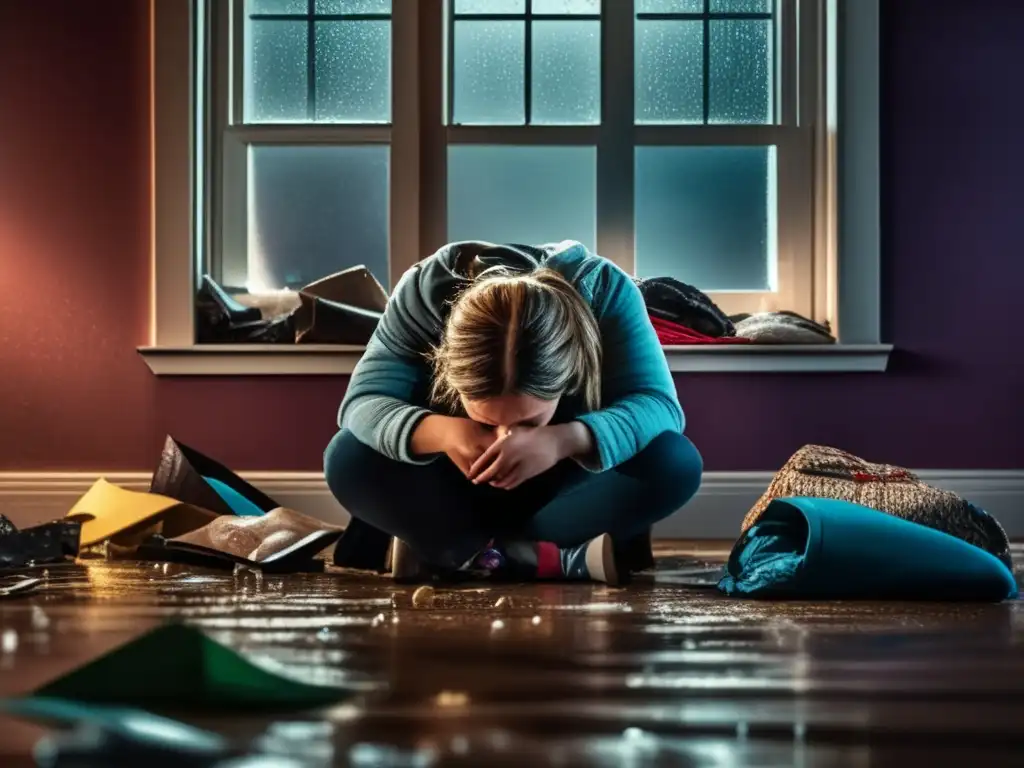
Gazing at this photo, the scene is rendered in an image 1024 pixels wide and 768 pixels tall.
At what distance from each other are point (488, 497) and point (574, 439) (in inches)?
11.2

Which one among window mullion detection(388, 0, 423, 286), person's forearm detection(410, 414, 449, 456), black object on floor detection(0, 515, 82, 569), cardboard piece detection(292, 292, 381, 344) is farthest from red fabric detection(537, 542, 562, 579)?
window mullion detection(388, 0, 423, 286)

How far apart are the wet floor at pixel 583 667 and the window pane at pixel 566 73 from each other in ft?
5.10

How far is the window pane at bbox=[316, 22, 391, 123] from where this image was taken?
116 inches

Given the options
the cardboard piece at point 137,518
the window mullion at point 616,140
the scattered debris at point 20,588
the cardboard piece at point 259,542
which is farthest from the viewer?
the window mullion at point 616,140

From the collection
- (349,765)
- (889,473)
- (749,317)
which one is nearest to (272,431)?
(749,317)

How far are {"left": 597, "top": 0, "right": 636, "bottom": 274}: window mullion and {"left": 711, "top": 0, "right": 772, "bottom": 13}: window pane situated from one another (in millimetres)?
249

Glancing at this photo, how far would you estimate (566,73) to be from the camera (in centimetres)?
295

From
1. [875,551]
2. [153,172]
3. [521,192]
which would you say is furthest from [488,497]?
[153,172]

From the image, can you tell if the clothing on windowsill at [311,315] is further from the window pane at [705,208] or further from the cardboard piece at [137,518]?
the window pane at [705,208]

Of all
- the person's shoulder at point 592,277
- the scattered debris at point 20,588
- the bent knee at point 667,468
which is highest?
the person's shoulder at point 592,277

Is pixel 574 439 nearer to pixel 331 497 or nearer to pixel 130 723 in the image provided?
pixel 130 723

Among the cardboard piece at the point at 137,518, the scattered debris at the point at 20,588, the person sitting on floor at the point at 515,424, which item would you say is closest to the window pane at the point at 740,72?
the person sitting on floor at the point at 515,424

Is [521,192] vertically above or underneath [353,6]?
underneath

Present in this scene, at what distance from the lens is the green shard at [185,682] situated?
91cm
